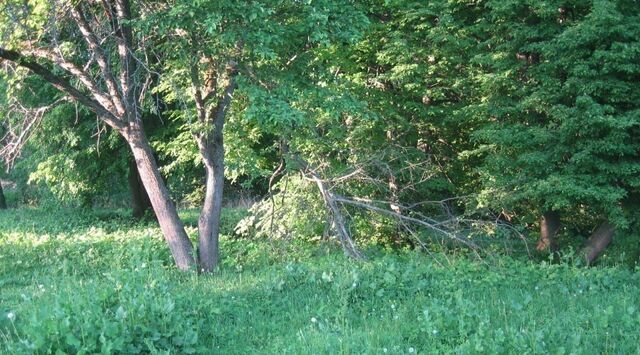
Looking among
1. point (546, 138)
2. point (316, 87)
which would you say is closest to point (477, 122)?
point (546, 138)

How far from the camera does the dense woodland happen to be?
8836 mm

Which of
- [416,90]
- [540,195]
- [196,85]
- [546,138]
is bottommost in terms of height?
[540,195]

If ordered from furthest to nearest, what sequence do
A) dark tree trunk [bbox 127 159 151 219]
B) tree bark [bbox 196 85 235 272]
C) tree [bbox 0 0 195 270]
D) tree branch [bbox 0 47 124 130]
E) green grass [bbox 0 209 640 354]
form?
dark tree trunk [bbox 127 159 151 219], tree bark [bbox 196 85 235 272], tree [bbox 0 0 195 270], tree branch [bbox 0 47 124 130], green grass [bbox 0 209 640 354]

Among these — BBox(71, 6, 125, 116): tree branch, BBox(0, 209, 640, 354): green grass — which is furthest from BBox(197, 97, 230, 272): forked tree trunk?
BBox(71, 6, 125, 116): tree branch

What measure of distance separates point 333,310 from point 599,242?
274 inches

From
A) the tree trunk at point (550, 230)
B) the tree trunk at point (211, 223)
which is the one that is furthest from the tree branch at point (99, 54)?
the tree trunk at point (550, 230)

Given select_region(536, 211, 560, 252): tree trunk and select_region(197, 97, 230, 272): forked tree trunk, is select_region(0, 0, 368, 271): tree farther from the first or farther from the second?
select_region(536, 211, 560, 252): tree trunk

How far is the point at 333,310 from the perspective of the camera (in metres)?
7.01

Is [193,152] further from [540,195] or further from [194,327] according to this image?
[194,327]

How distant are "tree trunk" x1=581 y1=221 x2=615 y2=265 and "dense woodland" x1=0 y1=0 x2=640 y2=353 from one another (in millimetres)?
38

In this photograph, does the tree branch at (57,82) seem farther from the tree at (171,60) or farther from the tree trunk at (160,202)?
the tree trunk at (160,202)

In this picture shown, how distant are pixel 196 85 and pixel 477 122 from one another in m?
6.77

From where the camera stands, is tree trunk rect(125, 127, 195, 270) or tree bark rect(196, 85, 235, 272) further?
tree bark rect(196, 85, 235, 272)

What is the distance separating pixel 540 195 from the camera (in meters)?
10.8
